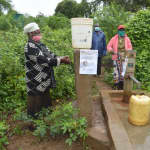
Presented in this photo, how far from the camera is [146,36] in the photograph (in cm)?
527

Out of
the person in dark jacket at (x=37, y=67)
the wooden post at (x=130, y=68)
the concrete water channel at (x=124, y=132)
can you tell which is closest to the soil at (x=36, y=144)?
the person in dark jacket at (x=37, y=67)

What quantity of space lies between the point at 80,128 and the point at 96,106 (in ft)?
3.22

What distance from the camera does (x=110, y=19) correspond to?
275 inches

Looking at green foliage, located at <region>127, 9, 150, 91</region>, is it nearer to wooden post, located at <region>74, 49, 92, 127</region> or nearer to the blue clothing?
the blue clothing

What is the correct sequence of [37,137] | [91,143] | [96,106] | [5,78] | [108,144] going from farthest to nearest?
[5,78], [96,106], [37,137], [91,143], [108,144]

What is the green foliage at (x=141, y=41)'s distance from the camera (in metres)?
5.03

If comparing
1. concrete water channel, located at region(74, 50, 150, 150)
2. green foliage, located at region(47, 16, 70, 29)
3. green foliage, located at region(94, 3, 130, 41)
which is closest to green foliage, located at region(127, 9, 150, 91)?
green foliage, located at region(94, 3, 130, 41)

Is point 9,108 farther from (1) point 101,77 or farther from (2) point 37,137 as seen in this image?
(1) point 101,77

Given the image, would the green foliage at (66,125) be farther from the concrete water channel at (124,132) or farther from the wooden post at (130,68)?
the wooden post at (130,68)

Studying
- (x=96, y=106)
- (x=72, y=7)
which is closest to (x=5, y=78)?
(x=96, y=106)

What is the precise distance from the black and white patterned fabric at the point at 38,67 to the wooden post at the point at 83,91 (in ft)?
1.63

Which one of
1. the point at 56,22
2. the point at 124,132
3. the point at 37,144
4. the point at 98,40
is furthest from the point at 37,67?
the point at 56,22

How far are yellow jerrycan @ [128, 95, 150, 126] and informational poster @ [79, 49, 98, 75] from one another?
0.72 meters

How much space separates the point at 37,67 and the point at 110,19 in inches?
201
